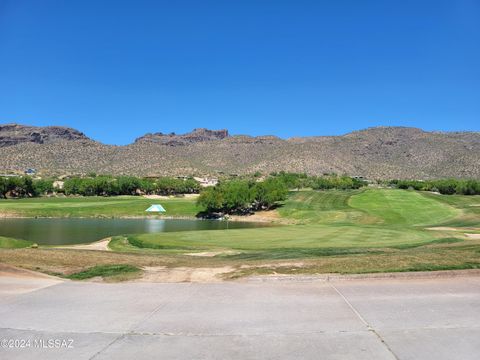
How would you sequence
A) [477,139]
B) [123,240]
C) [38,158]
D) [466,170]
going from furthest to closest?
[477,139] → [38,158] → [466,170] → [123,240]

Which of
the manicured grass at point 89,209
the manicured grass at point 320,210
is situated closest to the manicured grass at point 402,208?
the manicured grass at point 320,210

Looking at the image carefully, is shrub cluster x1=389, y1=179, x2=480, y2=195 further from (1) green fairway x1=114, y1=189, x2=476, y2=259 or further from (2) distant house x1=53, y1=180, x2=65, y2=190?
(2) distant house x1=53, y1=180, x2=65, y2=190

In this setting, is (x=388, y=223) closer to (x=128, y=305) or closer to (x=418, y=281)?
(x=418, y=281)

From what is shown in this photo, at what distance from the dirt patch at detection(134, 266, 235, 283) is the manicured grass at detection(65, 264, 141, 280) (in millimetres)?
490

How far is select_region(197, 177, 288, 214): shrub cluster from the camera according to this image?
89.1m

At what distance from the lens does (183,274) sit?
1421 cm

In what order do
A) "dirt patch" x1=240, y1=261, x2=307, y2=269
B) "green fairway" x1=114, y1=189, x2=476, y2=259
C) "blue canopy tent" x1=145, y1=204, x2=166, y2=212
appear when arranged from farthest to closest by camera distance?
"blue canopy tent" x1=145, y1=204, x2=166, y2=212
"green fairway" x1=114, y1=189, x2=476, y2=259
"dirt patch" x1=240, y1=261, x2=307, y2=269

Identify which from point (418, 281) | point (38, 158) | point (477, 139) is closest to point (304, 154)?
point (477, 139)

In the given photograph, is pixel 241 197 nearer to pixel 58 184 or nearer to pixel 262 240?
pixel 262 240

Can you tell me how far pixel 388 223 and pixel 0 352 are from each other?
6454 cm

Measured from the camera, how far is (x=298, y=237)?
3734 centimetres

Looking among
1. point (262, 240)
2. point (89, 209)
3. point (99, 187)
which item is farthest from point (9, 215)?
point (262, 240)

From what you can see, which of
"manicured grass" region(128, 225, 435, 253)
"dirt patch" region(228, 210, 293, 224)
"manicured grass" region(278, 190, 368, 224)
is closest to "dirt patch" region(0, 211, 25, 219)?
"dirt patch" region(228, 210, 293, 224)

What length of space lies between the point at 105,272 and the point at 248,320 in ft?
22.7
